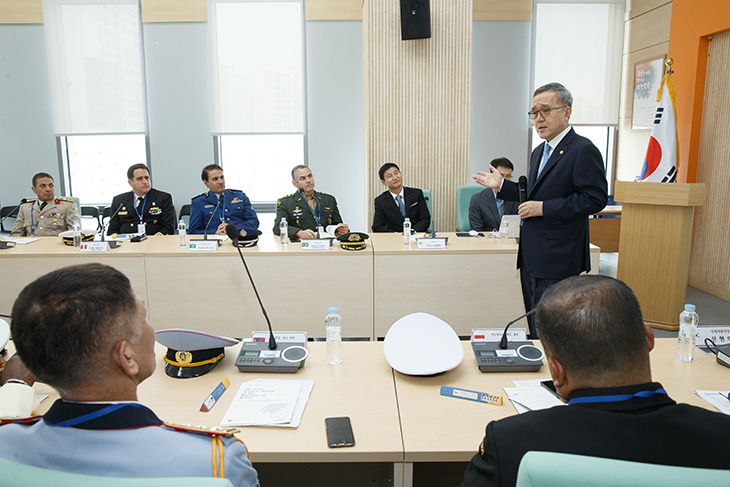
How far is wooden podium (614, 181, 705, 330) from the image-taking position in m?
3.80

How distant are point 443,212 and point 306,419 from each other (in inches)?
164

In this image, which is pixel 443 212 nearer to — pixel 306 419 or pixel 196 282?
pixel 196 282

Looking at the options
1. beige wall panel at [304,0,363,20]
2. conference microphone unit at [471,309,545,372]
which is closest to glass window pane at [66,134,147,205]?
beige wall panel at [304,0,363,20]

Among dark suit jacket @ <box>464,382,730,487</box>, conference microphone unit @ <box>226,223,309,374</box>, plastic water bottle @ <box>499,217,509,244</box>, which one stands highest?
dark suit jacket @ <box>464,382,730,487</box>

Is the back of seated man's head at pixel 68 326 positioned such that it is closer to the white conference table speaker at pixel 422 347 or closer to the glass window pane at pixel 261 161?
the white conference table speaker at pixel 422 347

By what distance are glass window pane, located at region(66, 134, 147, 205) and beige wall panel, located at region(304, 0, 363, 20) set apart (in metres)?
2.67

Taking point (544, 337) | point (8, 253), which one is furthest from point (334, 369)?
point (8, 253)

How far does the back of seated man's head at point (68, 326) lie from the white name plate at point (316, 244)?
2.61 m

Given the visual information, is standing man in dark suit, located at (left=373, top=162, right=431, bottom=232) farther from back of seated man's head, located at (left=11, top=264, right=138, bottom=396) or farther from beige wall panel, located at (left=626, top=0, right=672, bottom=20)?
back of seated man's head, located at (left=11, top=264, right=138, bottom=396)

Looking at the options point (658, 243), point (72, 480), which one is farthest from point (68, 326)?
point (658, 243)

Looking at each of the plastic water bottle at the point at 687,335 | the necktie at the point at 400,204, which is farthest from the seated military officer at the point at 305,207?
the plastic water bottle at the point at 687,335

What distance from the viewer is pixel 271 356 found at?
181 centimetres

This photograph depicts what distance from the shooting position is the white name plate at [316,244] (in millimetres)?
3585

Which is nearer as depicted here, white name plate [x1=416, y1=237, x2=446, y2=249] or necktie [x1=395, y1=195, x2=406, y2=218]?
white name plate [x1=416, y1=237, x2=446, y2=249]
